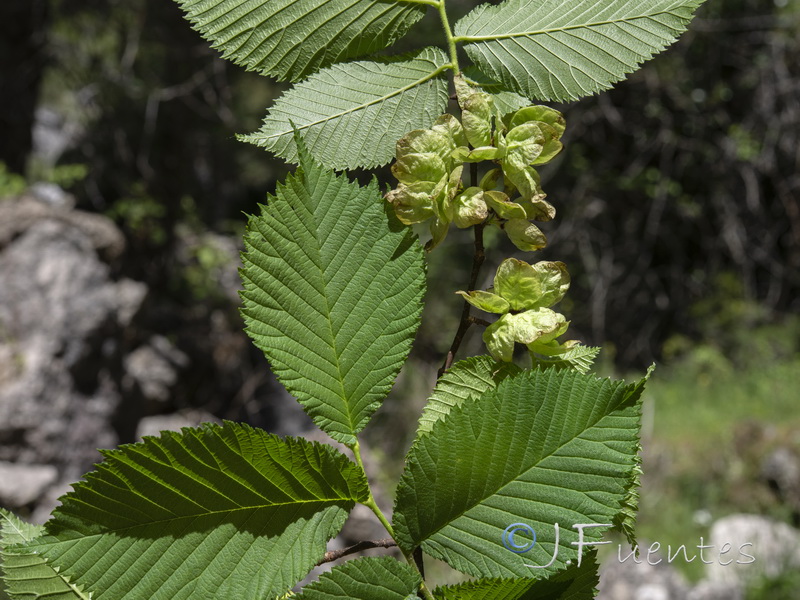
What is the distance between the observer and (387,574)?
33 cm

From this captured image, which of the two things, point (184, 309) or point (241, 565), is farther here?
point (184, 309)

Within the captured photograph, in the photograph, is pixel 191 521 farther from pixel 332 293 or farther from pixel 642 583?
pixel 642 583

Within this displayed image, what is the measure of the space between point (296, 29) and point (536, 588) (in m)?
0.33

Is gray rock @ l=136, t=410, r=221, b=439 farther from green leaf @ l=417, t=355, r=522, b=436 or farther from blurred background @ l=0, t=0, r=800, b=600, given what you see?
green leaf @ l=417, t=355, r=522, b=436

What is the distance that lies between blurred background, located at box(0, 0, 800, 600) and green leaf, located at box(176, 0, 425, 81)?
3051 millimetres

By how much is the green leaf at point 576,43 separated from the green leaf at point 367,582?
27 centimetres

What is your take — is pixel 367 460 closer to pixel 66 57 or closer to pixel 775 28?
pixel 66 57

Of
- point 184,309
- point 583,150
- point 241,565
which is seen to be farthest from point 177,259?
point 241,565

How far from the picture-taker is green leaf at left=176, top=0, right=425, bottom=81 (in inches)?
15.6

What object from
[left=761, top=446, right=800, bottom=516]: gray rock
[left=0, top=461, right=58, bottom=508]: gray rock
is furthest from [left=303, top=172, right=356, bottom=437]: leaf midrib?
[left=761, top=446, right=800, bottom=516]: gray rock

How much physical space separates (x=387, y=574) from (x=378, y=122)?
0.81 feet

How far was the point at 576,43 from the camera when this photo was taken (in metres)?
0.42

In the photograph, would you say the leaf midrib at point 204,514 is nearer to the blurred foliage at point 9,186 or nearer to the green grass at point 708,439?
the green grass at point 708,439

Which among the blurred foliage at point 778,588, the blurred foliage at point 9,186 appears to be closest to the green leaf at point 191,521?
the blurred foliage at point 778,588
